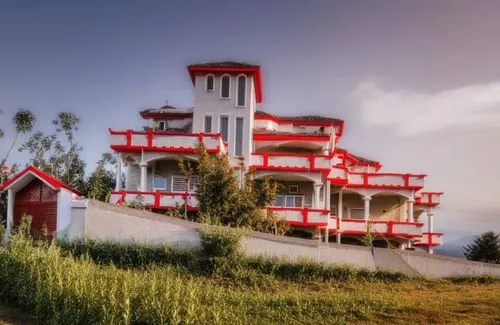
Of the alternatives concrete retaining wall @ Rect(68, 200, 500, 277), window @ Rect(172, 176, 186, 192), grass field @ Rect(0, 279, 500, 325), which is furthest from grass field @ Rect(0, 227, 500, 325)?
window @ Rect(172, 176, 186, 192)

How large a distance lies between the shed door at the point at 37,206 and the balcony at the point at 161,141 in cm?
700

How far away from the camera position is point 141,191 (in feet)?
79.7

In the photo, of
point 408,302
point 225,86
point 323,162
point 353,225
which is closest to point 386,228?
point 353,225

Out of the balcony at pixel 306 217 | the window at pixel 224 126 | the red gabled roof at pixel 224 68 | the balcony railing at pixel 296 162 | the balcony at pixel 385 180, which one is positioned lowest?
the balcony at pixel 306 217

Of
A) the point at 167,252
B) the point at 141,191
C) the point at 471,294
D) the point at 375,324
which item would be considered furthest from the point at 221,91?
the point at 375,324

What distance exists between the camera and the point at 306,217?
25.4m

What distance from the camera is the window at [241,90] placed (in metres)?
29.8

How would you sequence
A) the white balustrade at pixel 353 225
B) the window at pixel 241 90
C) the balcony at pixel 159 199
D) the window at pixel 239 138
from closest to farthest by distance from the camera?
the balcony at pixel 159 199 < the white balustrade at pixel 353 225 < the window at pixel 239 138 < the window at pixel 241 90

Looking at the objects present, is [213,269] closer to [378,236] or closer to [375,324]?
[375,324]

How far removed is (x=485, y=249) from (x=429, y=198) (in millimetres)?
5368

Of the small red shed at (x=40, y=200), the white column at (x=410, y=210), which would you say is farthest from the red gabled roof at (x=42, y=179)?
the white column at (x=410, y=210)

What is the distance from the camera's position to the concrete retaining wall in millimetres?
15594

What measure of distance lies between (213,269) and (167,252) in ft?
5.15

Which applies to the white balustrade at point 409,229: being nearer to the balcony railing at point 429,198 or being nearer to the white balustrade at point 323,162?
the white balustrade at point 323,162
